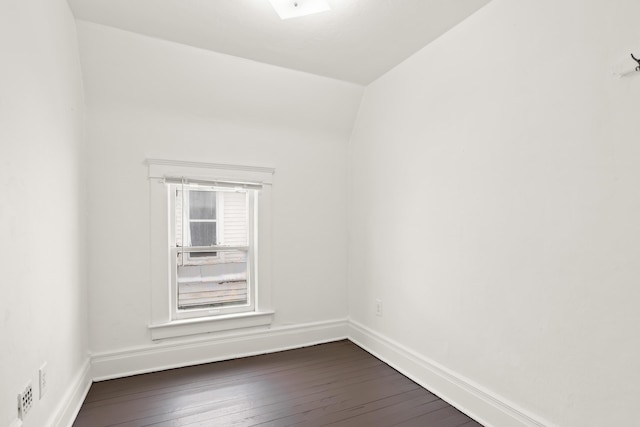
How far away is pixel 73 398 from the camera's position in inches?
81.2

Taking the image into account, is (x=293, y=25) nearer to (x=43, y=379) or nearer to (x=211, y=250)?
(x=211, y=250)

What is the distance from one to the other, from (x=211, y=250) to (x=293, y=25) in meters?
1.94

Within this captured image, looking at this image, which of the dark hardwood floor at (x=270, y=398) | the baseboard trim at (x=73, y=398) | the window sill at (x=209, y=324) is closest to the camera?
the baseboard trim at (x=73, y=398)

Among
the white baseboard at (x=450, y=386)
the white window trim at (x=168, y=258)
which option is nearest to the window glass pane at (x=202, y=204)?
the white window trim at (x=168, y=258)

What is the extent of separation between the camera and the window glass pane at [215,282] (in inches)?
117

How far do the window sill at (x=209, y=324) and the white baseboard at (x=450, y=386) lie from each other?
1.02m

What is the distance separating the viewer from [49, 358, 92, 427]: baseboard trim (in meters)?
1.85

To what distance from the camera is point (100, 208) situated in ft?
8.52

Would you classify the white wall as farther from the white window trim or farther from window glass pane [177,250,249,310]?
window glass pane [177,250,249,310]

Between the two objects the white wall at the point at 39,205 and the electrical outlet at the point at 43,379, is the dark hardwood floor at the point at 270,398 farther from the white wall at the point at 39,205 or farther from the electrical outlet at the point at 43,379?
the electrical outlet at the point at 43,379

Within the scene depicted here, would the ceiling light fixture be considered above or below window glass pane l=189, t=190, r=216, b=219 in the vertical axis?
above

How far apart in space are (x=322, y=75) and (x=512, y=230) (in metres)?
2.02

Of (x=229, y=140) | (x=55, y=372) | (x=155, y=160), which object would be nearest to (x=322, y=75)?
(x=229, y=140)

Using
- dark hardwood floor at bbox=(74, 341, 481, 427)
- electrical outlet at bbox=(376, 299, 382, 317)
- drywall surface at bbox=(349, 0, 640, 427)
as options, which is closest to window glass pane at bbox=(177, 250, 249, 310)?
dark hardwood floor at bbox=(74, 341, 481, 427)
